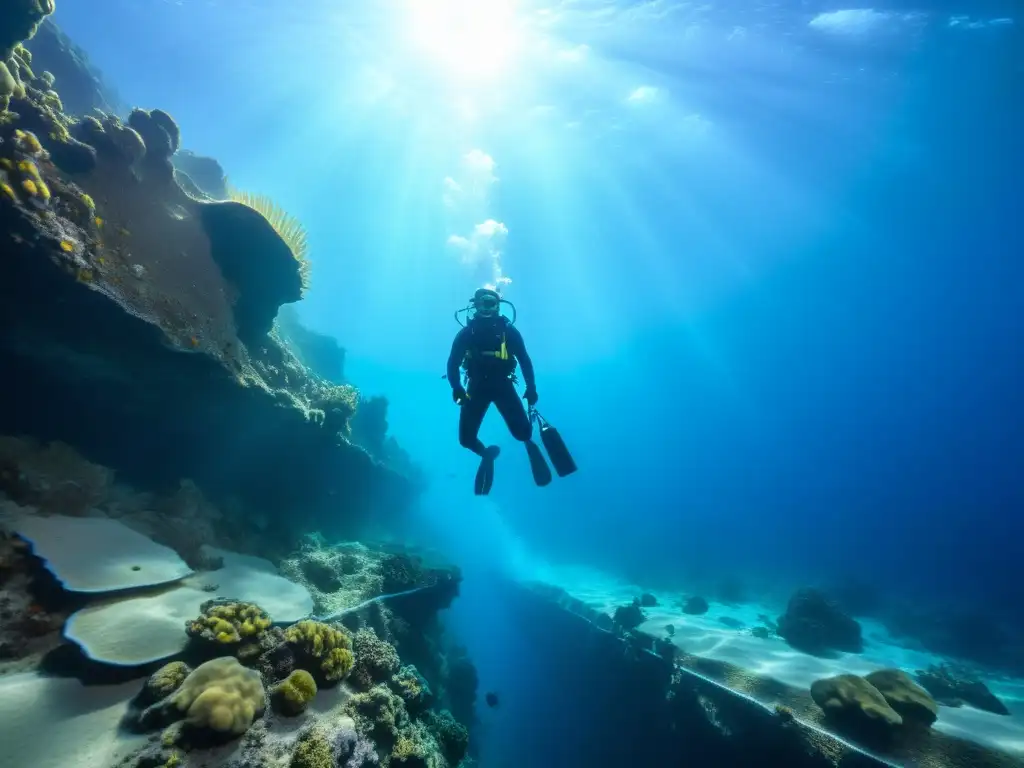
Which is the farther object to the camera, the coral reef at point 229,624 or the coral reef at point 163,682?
the coral reef at point 229,624

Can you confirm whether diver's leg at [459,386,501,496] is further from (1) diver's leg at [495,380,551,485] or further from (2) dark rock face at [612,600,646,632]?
(2) dark rock face at [612,600,646,632]

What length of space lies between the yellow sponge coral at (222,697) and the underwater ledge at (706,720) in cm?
896

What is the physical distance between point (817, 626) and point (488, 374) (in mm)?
15989

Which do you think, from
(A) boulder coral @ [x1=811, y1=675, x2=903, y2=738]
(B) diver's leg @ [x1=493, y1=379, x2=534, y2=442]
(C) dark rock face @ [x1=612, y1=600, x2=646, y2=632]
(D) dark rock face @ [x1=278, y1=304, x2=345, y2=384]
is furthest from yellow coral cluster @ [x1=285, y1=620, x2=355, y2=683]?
(D) dark rock face @ [x1=278, y1=304, x2=345, y2=384]

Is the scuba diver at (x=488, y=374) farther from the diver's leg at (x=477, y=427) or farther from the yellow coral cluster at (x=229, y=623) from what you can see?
the yellow coral cluster at (x=229, y=623)

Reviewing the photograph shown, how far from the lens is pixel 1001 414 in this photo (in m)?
56.8

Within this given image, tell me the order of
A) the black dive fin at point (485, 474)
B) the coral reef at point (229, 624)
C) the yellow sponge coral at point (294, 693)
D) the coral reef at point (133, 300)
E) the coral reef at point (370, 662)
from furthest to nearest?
the black dive fin at point (485, 474) → the coral reef at point (133, 300) → the coral reef at point (370, 662) → the coral reef at point (229, 624) → the yellow sponge coral at point (294, 693)

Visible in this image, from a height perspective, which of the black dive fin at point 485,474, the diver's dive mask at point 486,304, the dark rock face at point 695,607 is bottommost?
the black dive fin at point 485,474

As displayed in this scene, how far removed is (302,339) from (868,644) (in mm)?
33082

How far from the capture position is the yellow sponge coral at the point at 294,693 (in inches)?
160

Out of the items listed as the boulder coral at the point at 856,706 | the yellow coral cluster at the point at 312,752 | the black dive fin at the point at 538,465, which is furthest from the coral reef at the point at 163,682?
A: the boulder coral at the point at 856,706

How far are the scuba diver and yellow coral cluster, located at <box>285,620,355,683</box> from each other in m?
3.67

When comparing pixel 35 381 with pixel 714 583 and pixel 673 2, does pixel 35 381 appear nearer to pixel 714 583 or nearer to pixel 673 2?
pixel 673 2

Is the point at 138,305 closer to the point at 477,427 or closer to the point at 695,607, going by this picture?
the point at 477,427
